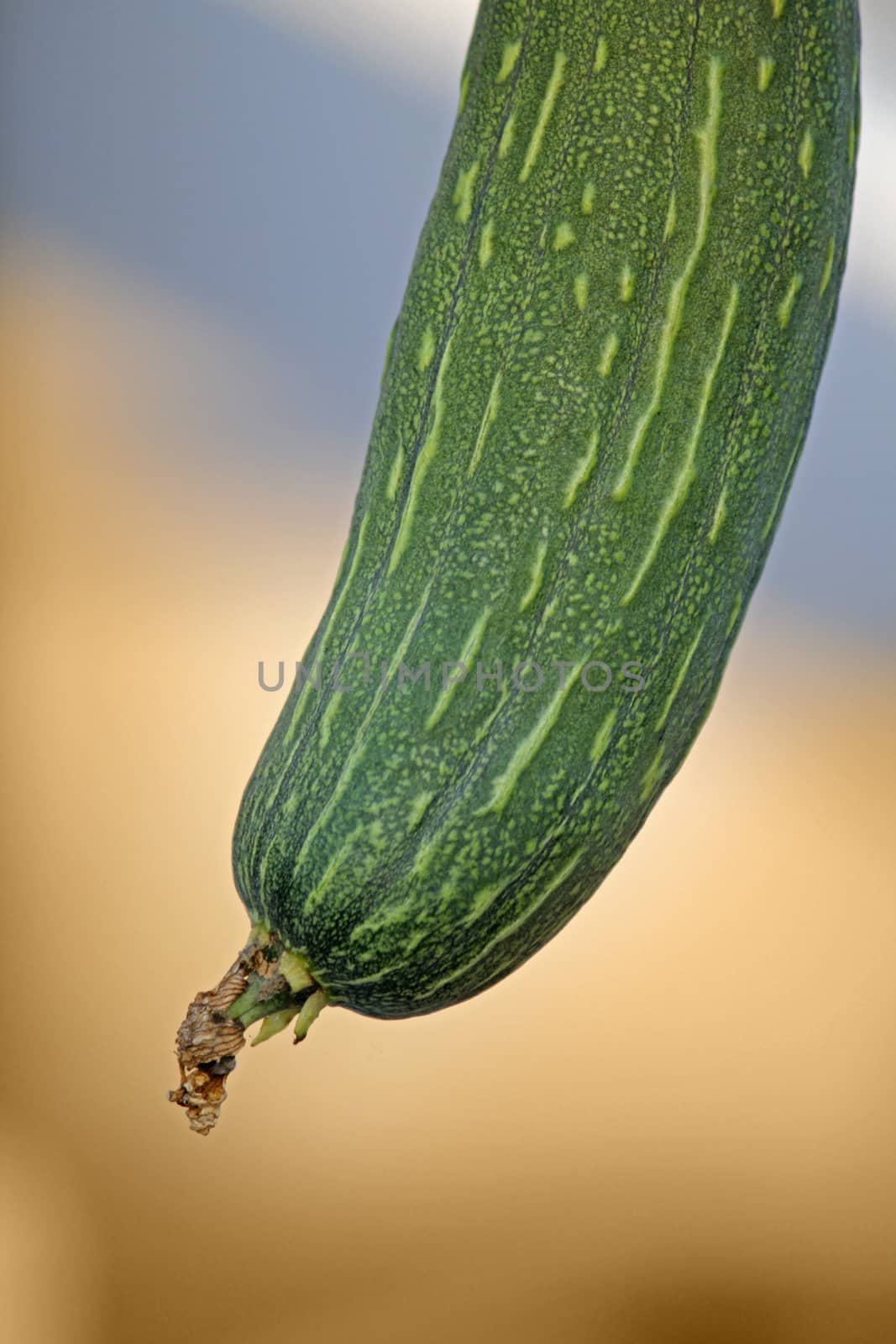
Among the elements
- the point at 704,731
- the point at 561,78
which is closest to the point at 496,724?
the point at 561,78

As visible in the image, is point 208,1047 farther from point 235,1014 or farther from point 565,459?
point 565,459

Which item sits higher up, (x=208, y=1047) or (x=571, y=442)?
(x=571, y=442)

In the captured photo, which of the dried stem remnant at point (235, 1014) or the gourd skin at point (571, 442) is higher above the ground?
the gourd skin at point (571, 442)

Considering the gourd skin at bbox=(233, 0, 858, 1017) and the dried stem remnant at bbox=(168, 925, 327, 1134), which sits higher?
the gourd skin at bbox=(233, 0, 858, 1017)

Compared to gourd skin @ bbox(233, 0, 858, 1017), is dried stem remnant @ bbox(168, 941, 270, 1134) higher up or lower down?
lower down

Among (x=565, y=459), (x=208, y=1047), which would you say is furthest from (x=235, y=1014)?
(x=565, y=459)

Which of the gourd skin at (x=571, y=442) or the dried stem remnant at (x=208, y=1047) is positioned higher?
the gourd skin at (x=571, y=442)
